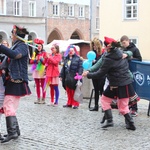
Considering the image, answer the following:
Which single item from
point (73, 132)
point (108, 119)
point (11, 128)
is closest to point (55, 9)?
point (108, 119)

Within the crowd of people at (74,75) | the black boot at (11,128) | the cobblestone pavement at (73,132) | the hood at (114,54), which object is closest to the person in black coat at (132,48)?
the crowd of people at (74,75)

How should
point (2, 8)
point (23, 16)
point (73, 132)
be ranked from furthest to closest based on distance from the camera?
point (23, 16)
point (2, 8)
point (73, 132)

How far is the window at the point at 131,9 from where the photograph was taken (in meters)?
33.2

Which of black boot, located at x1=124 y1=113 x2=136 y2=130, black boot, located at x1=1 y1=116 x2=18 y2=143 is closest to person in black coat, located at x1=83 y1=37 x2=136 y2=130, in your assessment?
black boot, located at x1=124 y1=113 x2=136 y2=130

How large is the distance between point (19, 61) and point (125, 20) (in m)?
25.8

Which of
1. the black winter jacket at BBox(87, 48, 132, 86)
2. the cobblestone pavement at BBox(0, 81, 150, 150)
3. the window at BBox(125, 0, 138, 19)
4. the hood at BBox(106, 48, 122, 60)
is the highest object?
the window at BBox(125, 0, 138, 19)

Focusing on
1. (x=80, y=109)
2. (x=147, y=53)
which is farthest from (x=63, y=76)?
(x=147, y=53)

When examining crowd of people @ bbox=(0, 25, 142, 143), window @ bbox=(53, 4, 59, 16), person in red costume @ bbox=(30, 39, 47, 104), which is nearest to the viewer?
crowd of people @ bbox=(0, 25, 142, 143)

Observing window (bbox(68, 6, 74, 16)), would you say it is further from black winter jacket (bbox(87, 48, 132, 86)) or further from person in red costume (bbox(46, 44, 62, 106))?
black winter jacket (bbox(87, 48, 132, 86))

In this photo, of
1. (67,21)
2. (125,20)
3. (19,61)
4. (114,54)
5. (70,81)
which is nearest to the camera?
(19,61)

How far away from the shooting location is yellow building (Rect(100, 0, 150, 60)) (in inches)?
1272

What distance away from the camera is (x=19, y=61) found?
812cm

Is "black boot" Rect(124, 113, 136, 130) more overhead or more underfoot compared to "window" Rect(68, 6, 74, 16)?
more underfoot

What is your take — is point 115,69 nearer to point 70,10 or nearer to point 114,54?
point 114,54
